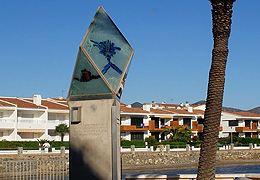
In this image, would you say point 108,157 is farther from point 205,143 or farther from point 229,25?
point 229,25

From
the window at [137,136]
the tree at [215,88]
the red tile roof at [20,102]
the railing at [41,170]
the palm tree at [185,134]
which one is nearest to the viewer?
the tree at [215,88]

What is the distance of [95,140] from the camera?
11445mm

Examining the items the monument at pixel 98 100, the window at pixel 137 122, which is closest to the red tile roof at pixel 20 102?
the window at pixel 137 122

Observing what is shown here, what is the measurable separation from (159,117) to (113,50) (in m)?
59.1

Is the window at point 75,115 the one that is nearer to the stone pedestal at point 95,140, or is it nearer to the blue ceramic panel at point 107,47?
the stone pedestal at point 95,140

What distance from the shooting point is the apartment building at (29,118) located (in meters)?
52.7

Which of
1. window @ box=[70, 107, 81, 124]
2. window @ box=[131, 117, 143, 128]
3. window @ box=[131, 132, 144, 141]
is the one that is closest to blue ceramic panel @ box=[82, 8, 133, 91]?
window @ box=[70, 107, 81, 124]

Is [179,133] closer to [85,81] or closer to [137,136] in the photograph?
[137,136]

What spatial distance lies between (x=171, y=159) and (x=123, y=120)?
49.3 ft

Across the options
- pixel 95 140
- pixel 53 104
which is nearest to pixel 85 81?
pixel 95 140

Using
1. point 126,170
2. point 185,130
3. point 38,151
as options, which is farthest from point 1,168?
point 185,130

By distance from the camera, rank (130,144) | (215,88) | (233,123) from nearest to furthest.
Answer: (215,88) → (130,144) → (233,123)

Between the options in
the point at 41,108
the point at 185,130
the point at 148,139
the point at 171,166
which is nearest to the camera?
the point at 171,166

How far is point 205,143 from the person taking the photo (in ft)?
38.8
